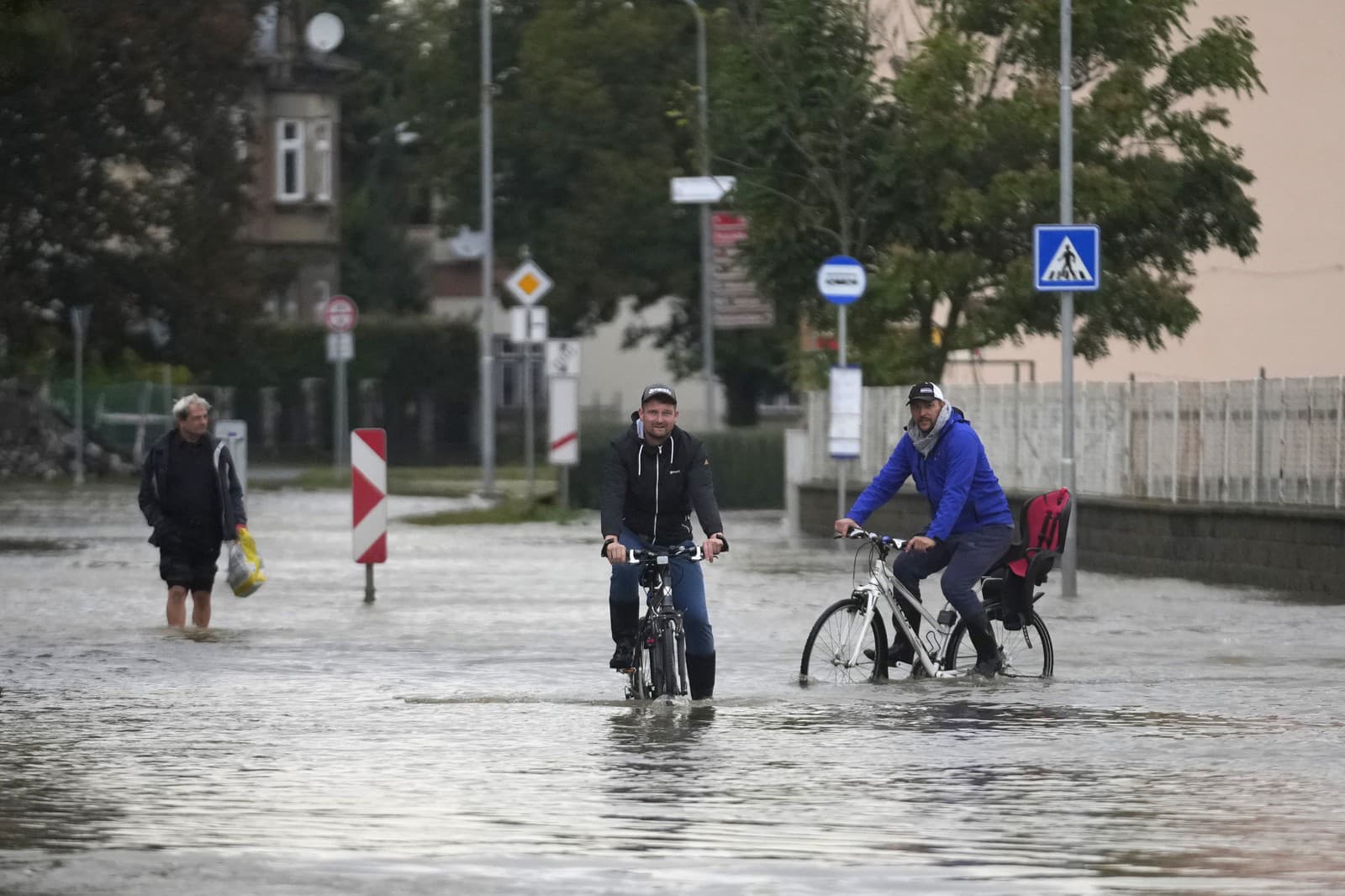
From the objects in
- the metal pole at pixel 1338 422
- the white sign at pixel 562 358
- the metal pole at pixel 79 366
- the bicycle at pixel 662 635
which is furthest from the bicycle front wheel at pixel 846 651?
the metal pole at pixel 79 366

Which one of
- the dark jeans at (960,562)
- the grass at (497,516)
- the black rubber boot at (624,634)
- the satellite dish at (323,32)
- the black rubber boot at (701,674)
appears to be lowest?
the grass at (497,516)

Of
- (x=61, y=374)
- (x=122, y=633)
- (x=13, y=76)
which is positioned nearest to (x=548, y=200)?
(x=61, y=374)

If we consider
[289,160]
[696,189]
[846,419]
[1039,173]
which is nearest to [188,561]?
[846,419]

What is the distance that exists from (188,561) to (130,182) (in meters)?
36.8

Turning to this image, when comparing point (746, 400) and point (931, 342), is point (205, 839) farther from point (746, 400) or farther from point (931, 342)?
point (746, 400)

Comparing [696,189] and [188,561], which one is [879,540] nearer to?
[188,561]

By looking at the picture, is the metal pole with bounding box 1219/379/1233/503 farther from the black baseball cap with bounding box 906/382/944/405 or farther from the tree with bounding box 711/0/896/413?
the black baseball cap with bounding box 906/382/944/405

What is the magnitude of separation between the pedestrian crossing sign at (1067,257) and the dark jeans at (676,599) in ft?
30.1

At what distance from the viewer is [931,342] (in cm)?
3397

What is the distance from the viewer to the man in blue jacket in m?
14.5

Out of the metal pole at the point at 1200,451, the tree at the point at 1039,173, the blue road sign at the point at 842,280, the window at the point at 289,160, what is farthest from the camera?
the window at the point at 289,160

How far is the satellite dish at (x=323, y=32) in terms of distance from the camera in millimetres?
76562

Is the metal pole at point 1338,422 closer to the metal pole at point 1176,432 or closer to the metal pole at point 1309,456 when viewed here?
the metal pole at point 1309,456

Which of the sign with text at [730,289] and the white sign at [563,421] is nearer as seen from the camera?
the white sign at [563,421]
